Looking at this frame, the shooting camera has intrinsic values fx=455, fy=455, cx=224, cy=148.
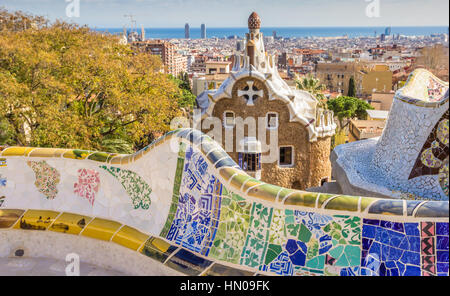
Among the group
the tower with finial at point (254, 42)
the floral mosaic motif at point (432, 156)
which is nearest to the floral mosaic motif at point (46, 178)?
the floral mosaic motif at point (432, 156)

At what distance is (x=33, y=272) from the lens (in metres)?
4.71

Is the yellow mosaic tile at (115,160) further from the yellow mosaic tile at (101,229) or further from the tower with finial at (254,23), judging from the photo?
the tower with finial at (254,23)

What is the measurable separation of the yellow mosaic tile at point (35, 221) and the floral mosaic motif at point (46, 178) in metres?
0.25

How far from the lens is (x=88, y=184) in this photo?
5195mm

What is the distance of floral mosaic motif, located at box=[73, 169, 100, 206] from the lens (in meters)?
5.17

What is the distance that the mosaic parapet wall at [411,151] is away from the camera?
327 inches

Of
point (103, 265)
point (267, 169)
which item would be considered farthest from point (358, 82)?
point (103, 265)

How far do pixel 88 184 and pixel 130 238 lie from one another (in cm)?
96

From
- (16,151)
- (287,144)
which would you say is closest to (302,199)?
(16,151)

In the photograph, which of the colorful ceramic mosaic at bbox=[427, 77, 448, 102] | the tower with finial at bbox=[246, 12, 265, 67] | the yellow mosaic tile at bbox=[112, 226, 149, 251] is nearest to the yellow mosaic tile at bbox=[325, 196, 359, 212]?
the yellow mosaic tile at bbox=[112, 226, 149, 251]

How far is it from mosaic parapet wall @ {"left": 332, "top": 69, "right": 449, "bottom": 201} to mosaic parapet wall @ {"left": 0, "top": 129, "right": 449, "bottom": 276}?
4782 millimetres

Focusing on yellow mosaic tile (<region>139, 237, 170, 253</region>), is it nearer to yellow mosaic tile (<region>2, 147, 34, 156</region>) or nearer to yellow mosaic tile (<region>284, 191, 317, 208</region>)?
yellow mosaic tile (<region>284, 191, 317, 208</region>)
